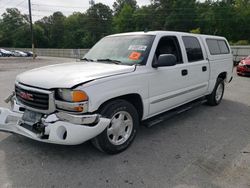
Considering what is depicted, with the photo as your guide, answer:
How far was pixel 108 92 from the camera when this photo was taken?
2875mm

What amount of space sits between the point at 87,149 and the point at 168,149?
126 centimetres

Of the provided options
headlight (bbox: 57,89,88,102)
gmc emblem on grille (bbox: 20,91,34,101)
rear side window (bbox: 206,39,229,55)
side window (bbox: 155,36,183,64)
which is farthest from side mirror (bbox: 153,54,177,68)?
rear side window (bbox: 206,39,229,55)

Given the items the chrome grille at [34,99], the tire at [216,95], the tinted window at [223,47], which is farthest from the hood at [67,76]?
the tinted window at [223,47]

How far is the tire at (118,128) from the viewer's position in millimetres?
3004

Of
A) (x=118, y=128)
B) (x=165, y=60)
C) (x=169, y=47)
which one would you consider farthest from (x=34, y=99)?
(x=169, y=47)

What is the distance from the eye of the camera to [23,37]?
7088cm

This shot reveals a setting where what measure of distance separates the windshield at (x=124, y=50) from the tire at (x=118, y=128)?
2.56 ft

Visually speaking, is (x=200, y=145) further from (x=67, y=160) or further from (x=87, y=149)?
(x=67, y=160)

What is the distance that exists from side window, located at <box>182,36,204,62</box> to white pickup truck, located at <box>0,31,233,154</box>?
2 cm

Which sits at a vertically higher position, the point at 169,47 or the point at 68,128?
the point at 169,47

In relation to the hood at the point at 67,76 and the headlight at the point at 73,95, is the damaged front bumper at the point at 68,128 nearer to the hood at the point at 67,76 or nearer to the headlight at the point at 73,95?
the headlight at the point at 73,95

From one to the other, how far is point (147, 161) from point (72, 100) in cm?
134

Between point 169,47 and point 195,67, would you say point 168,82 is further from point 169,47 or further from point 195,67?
point 195,67

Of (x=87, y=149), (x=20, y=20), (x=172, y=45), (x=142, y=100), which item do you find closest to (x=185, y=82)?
(x=172, y=45)
